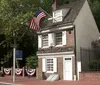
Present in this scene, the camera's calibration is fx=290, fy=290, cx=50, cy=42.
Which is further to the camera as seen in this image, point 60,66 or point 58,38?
point 58,38

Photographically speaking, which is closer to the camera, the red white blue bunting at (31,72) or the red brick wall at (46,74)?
the red brick wall at (46,74)

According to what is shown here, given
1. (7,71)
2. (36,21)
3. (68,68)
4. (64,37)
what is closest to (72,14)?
(64,37)

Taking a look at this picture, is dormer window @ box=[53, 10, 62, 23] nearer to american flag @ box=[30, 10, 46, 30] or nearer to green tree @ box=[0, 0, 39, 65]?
american flag @ box=[30, 10, 46, 30]

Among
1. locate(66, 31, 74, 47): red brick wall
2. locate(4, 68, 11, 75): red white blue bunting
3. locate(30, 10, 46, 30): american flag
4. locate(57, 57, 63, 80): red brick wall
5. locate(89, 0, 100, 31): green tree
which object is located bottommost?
locate(4, 68, 11, 75): red white blue bunting

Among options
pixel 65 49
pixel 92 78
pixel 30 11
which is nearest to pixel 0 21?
pixel 30 11

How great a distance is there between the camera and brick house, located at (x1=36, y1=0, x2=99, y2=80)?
2912 cm

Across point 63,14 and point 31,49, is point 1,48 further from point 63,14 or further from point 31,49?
point 63,14

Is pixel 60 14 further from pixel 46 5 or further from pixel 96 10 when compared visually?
pixel 46 5

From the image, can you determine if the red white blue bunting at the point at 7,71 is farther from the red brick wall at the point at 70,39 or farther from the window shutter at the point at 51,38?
the red brick wall at the point at 70,39

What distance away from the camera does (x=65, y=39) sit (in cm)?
2986

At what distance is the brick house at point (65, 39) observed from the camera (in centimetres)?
2912

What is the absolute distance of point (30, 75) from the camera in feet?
113

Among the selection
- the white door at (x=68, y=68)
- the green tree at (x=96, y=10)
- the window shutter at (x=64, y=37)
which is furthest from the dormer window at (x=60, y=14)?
the green tree at (x=96, y=10)

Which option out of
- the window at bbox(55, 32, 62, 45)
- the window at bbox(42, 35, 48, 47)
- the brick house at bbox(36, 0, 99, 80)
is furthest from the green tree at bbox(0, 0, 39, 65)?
the window at bbox(55, 32, 62, 45)
